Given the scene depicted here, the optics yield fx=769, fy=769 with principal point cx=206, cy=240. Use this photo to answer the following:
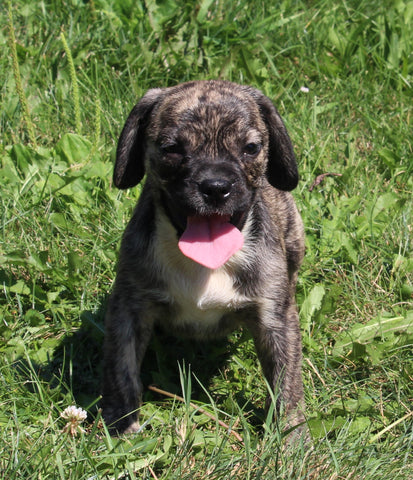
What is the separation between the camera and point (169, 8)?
19.7 ft

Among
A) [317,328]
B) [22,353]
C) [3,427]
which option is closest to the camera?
[3,427]

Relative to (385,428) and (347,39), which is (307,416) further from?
(347,39)

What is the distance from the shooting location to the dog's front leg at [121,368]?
373 centimetres

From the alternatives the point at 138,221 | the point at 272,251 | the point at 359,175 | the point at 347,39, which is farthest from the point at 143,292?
the point at 347,39

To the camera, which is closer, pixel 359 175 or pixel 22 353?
pixel 22 353

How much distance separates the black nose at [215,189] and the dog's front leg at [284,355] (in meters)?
0.70

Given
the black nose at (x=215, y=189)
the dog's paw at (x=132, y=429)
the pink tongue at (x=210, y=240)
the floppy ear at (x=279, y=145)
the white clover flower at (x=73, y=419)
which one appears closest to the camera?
the white clover flower at (x=73, y=419)

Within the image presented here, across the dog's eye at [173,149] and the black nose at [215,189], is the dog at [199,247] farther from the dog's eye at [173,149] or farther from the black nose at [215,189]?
the black nose at [215,189]

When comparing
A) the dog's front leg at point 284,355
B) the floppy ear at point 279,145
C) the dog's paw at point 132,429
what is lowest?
the dog's paw at point 132,429

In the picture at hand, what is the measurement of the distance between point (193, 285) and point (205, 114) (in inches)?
32.7

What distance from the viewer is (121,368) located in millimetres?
3734

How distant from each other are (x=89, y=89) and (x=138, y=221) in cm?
218

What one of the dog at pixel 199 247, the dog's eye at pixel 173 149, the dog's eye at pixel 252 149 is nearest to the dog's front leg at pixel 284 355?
the dog at pixel 199 247

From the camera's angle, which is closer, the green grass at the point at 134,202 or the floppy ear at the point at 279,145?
the green grass at the point at 134,202
